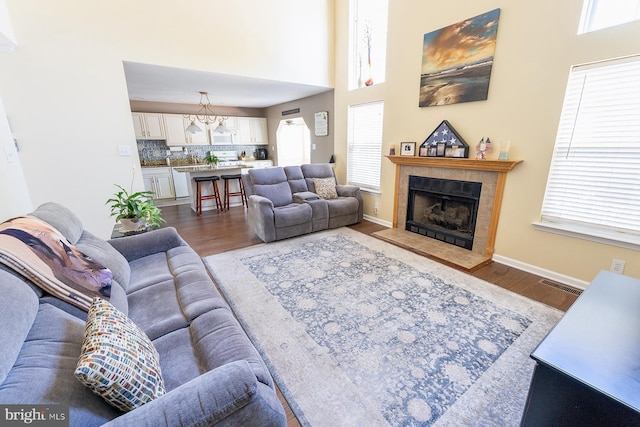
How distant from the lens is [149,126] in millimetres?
6371

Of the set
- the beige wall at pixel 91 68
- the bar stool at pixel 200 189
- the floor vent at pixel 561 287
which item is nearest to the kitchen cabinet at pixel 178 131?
the bar stool at pixel 200 189

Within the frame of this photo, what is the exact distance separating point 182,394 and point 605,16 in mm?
3758

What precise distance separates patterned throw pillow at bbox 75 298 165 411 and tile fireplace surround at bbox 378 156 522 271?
2898mm

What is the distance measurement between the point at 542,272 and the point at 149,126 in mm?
7744

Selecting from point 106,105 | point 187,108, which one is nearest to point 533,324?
point 106,105

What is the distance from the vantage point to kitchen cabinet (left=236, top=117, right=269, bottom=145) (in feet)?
24.8

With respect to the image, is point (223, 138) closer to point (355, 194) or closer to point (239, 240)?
point (239, 240)

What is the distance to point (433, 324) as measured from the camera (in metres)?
2.01

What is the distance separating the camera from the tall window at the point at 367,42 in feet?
13.6

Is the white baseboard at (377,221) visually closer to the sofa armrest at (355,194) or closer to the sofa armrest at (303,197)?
the sofa armrest at (355,194)

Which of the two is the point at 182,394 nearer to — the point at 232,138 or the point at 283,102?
the point at 283,102

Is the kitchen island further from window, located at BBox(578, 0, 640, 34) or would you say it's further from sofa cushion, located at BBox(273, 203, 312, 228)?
window, located at BBox(578, 0, 640, 34)

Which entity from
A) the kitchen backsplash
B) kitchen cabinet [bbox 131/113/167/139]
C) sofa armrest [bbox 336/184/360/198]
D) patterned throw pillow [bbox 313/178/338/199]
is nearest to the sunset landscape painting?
sofa armrest [bbox 336/184/360/198]

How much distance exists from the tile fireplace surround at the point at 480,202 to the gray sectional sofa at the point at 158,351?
2.59 meters
